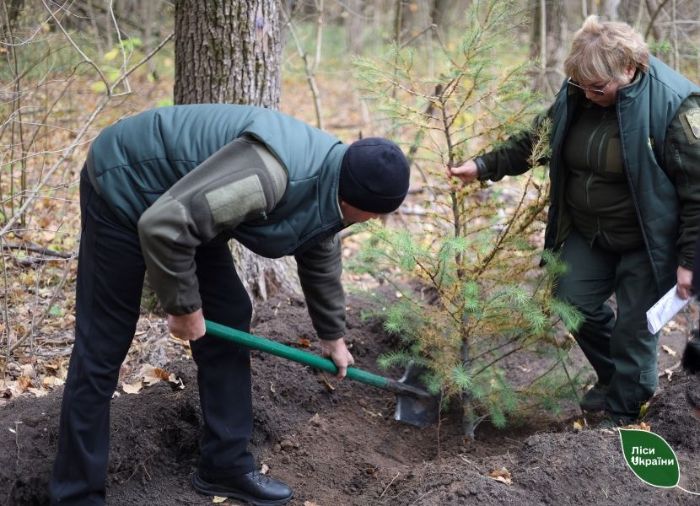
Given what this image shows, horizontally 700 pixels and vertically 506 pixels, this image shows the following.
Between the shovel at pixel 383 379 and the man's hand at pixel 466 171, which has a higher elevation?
the man's hand at pixel 466 171

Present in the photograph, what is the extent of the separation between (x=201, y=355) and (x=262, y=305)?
1.69 metres

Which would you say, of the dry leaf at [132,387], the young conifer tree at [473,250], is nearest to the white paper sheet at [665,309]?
the young conifer tree at [473,250]

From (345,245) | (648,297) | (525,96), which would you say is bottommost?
(345,245)

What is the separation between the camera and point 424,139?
4.08 meters

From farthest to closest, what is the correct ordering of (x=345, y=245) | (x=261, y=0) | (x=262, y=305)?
(x=345, y=245)
(x=262, y=305)
(x=261, y=0)

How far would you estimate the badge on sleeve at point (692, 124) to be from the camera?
10.7 feet

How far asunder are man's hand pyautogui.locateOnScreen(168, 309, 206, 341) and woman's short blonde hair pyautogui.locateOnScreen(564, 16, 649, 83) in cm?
205

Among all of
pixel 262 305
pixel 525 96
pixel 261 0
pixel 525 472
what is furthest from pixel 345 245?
pixel 525 472

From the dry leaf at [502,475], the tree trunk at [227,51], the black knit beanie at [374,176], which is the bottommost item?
the dry leaf at [502,475]

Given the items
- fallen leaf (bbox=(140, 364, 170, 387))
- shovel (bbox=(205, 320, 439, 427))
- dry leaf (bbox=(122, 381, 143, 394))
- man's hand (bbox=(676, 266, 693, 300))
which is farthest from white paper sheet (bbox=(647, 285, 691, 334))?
dry leaf (bbox=(122, 381, 143, 394))

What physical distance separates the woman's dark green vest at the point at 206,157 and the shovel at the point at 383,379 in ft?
1.96

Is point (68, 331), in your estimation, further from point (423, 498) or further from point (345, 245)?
point (345, 245)

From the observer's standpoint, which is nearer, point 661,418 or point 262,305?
point 661,418

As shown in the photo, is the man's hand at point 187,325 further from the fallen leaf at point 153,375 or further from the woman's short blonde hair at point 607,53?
the woman's short blonde hair at point 607,53
